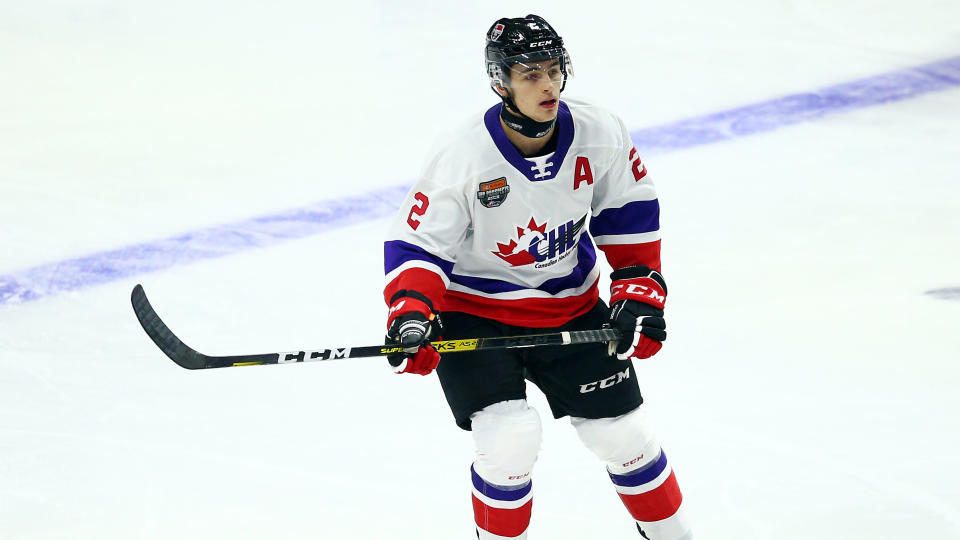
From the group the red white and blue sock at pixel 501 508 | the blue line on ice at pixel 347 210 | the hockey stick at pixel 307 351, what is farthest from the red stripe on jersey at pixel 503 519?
the blue line on ice at pixel 347 210

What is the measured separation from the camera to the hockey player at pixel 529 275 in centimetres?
259

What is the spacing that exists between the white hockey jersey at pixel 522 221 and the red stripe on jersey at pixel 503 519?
17.5 inches

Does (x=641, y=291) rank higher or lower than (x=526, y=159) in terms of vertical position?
lower

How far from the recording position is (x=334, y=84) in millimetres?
6191

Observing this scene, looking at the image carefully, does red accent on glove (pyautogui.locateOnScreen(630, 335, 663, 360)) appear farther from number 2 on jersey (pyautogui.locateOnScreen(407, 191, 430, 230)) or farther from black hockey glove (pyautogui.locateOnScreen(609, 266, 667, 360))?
number 2 on jersey (pyautogui.locateOnScreen(407, 191, 430, 230))

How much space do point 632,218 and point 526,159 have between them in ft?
1.15

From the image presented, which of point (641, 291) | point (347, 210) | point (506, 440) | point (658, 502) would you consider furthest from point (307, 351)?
point (347, 210)

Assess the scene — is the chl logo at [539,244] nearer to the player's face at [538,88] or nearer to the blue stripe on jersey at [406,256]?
the blue stripe on jersey at [406,256]

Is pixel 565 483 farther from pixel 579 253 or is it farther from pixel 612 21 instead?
pixel 612 21

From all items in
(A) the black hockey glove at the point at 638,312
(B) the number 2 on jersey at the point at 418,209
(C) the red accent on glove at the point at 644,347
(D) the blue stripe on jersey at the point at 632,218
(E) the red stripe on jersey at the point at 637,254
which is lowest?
(C) the red accent on glove at the point at 644,347

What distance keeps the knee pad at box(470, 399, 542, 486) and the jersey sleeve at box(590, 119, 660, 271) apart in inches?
19.3

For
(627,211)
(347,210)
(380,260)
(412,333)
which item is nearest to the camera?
(412,333)

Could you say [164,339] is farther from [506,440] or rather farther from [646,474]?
[646,474]

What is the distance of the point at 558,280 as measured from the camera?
282 cm
